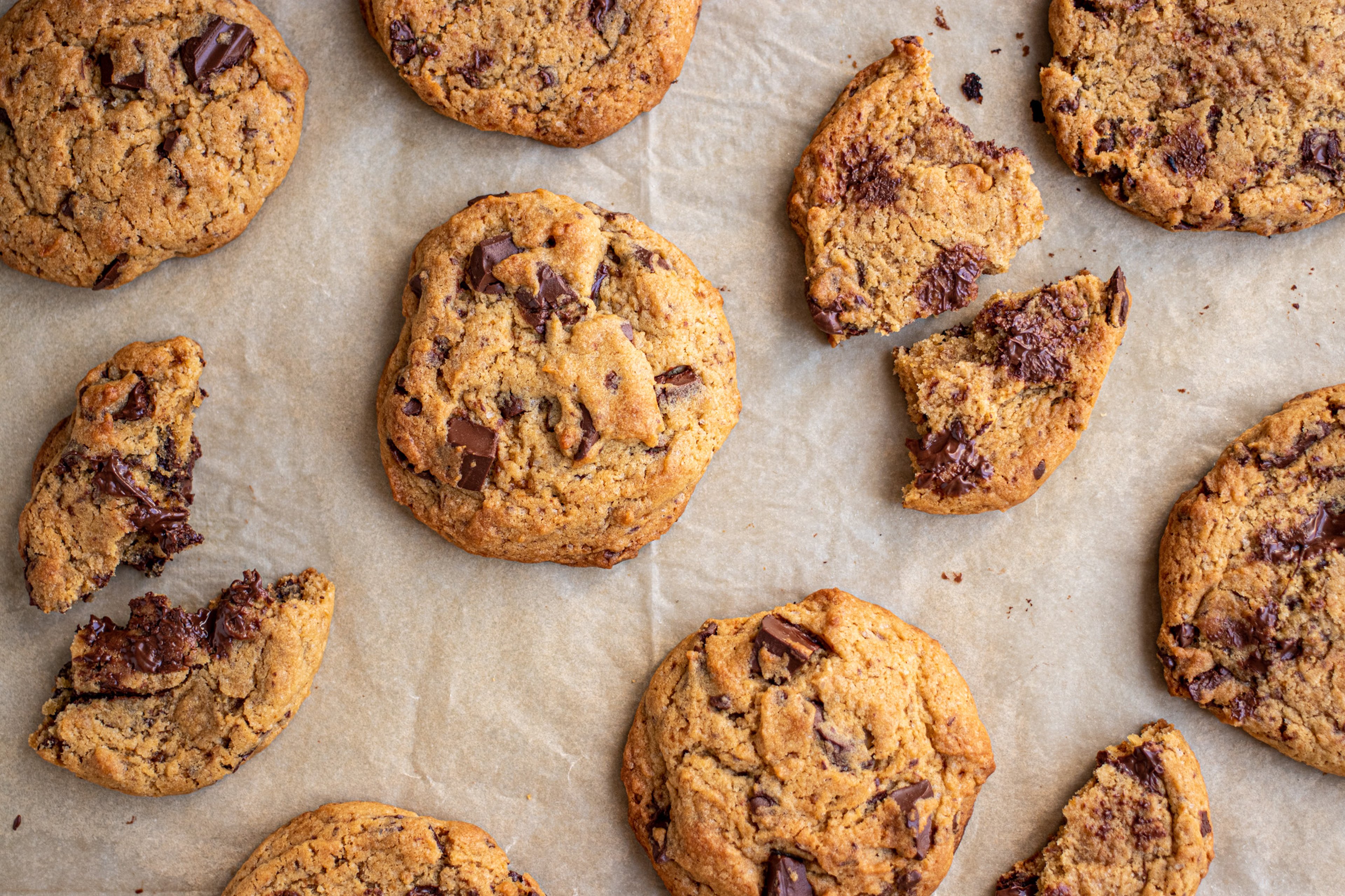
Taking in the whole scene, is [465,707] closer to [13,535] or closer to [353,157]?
[13,535]

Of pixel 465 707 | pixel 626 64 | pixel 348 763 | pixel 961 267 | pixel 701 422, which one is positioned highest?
pixel 626 64

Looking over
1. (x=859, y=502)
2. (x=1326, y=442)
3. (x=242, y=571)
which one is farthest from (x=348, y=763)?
(x=1326, y=442)

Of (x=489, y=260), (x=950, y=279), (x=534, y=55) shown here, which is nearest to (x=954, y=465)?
(x=950, y=279)

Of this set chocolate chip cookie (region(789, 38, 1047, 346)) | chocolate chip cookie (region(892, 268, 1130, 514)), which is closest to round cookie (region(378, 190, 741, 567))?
chocolate chip cookie (region(789, 38, 1047, 346))

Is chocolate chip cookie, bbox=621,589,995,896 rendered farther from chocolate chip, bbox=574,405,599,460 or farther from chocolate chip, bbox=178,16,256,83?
chocolate chip, bbox=178,16,256,83

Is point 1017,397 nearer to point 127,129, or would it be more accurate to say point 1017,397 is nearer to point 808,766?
point 808,766
